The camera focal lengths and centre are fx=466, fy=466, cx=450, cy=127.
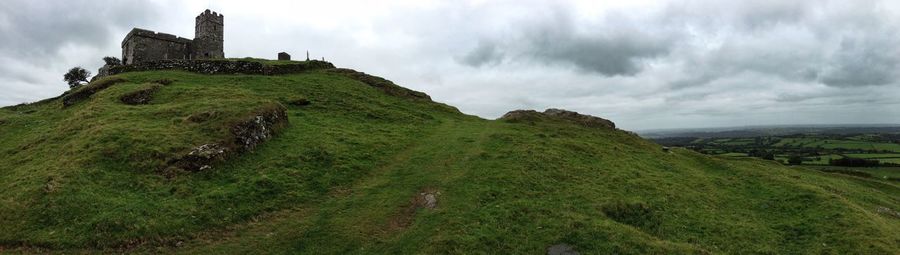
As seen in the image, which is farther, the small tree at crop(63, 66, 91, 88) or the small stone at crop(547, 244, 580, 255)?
the small tree at crop(63, 66, 91, 88)

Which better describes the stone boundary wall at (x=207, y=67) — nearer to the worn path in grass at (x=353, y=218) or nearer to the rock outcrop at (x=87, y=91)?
the rock outcrop at (x=87, y=91)

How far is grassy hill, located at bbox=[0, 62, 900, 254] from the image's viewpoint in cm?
1784

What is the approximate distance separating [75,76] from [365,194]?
77.0m

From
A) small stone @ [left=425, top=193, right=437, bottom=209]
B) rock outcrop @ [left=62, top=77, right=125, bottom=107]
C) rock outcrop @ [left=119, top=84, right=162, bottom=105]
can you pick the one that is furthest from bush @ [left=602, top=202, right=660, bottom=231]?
rock outcrop @ [left=62, top=77, right=125, bottom=107]

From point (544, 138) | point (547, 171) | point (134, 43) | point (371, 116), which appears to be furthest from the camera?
point (134, 43)

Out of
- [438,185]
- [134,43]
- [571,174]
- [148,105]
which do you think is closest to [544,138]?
[571,174]

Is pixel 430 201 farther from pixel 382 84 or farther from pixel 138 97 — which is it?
pixel 382 84

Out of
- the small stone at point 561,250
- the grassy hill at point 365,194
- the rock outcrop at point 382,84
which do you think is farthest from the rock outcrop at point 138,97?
the small stone at point 561,250

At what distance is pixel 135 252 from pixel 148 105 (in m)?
21.3

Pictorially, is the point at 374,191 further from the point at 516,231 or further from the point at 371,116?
the point at 371,116

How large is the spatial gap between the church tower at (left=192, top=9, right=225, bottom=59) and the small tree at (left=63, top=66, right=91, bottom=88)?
2930 cm

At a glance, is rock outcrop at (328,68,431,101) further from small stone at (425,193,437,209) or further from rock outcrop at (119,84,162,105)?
small stone at (425,193,437,209)

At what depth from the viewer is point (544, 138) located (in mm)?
36188

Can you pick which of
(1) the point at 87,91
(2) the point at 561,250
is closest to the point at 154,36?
(1) the point at 87,91
